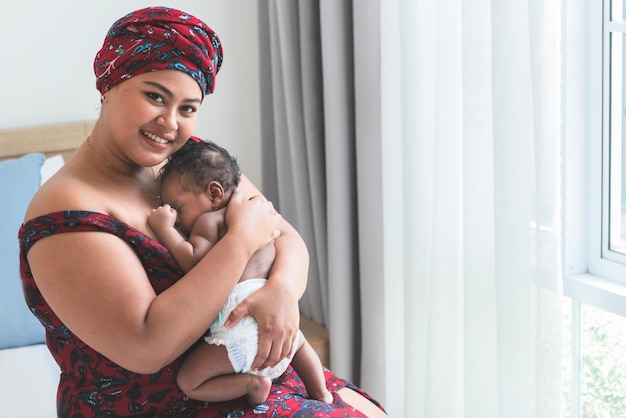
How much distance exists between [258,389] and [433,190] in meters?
0.88

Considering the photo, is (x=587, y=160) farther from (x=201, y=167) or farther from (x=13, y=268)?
(x=13, y=268)

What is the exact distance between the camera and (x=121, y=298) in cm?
140

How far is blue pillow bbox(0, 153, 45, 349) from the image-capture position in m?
2.36

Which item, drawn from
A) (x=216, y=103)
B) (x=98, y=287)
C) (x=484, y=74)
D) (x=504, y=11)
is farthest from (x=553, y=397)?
(x=216, y=103)

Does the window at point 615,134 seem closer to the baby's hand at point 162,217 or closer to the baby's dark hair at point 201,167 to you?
the baby's dark hair at point 201,167

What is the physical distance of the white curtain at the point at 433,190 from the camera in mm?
1933

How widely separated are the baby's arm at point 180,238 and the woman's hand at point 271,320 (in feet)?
0.42

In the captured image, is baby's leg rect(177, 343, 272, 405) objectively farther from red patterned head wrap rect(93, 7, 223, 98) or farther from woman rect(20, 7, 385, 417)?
red patterned head wrap rect(93, 7, 223, 98)

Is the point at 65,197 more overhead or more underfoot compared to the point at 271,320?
more overhead

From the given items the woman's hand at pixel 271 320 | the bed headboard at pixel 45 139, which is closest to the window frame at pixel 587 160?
the woman's hand at pixel 271 320

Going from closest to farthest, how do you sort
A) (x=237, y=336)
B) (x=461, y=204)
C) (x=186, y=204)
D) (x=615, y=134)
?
(x=237, y=336) → (x=186, y=204) → (x=615, y=134) → (x=461, y=204)

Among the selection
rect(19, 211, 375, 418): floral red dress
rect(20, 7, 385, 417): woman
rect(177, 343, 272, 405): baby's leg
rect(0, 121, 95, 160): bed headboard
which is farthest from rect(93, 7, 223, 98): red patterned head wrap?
rect(0, 121, 95, 160): bed headboard

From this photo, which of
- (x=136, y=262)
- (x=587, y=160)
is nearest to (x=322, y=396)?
(x=136, y=262)

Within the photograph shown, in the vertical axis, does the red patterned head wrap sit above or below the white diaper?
above
